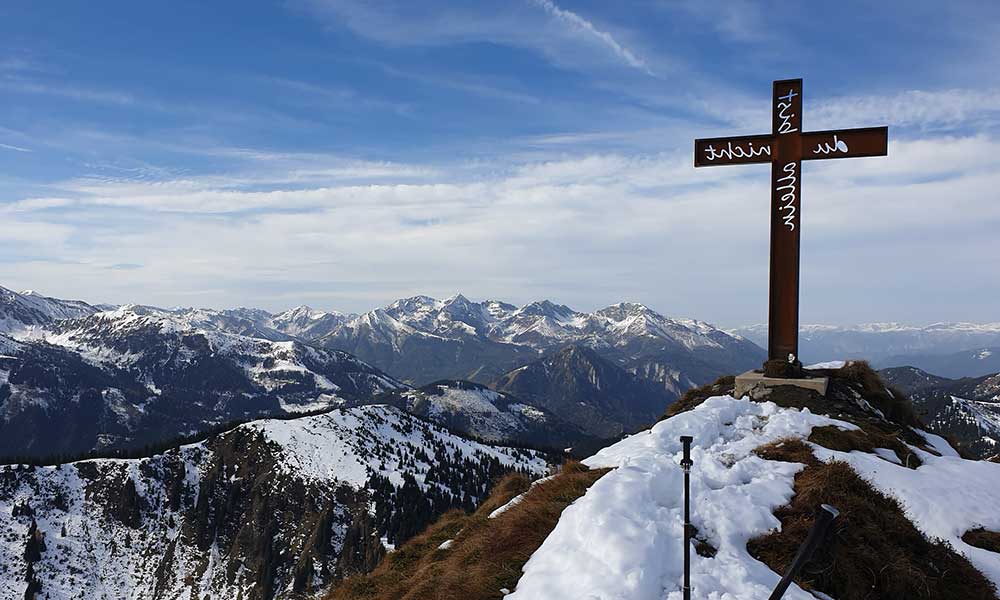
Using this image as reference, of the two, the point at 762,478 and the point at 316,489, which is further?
the point at 316,489

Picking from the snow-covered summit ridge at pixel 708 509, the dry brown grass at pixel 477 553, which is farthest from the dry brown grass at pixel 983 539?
the dry brown grass at pixel 477 553

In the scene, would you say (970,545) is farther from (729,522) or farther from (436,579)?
(436,579)

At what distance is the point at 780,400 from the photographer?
21.4 m

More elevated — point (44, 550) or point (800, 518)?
point (800, 518)

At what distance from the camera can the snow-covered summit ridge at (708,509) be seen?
972 centimetres

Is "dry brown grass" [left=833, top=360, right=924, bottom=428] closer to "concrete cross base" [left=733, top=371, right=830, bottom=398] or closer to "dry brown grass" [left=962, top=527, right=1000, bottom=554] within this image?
"concrete cross base" [left=733, top=371, right=830, bottom=398]

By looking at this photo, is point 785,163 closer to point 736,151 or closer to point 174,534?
point 736,151

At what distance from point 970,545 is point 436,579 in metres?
11.7

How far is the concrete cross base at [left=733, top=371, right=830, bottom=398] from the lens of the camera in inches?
872

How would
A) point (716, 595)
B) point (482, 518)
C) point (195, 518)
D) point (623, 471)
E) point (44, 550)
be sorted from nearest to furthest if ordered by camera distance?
point (716, 595) < point (623, 471) < point (482, 518) < point (44, 550) < point (195, 518)

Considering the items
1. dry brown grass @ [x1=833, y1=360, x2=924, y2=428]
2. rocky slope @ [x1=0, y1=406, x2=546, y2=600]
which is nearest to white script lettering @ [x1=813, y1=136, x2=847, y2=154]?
dry brown grass @ [x1=833, y1=360, x2=924, y2=428]

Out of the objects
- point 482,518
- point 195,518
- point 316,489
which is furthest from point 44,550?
point 482,518

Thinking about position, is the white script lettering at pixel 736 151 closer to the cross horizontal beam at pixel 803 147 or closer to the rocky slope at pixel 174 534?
the cross horizontal beam at pixel 803 147

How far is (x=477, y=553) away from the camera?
1266cm
